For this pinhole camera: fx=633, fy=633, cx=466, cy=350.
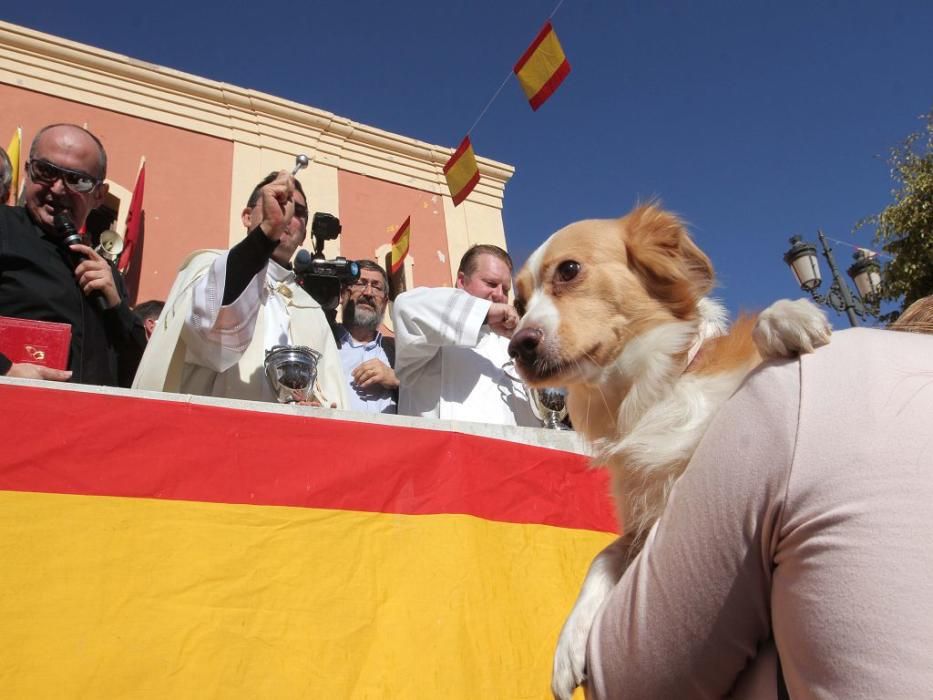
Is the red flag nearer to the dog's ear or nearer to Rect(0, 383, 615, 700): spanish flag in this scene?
Rect(0, 383, 615, 700): spanish flag

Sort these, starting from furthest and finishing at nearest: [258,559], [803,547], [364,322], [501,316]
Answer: [364,322] < [501,316] < [258,559] < [803,547]

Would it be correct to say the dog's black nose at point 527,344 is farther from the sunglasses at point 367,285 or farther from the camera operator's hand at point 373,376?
the sunglasses at point 367,285

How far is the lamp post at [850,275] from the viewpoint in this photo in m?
8.70

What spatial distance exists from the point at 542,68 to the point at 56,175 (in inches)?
143

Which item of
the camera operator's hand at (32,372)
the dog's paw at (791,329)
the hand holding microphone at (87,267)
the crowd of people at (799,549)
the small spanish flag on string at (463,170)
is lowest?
the crowd of people at (799,549)

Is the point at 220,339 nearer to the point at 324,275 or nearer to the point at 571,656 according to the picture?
the point at 324,275

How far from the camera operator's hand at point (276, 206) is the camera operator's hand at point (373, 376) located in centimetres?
113

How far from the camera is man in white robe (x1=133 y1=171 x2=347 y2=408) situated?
2471mm

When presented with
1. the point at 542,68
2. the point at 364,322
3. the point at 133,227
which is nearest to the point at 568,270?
the point at 364,322

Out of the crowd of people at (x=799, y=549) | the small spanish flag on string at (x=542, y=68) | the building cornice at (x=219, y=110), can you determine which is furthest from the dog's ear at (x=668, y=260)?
the building cornice at (x=219, y=110)

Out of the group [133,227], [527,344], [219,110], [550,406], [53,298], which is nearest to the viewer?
[527,344]

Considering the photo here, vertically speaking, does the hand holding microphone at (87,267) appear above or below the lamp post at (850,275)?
below

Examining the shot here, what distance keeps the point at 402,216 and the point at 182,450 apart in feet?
25.9

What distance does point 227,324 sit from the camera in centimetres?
251
